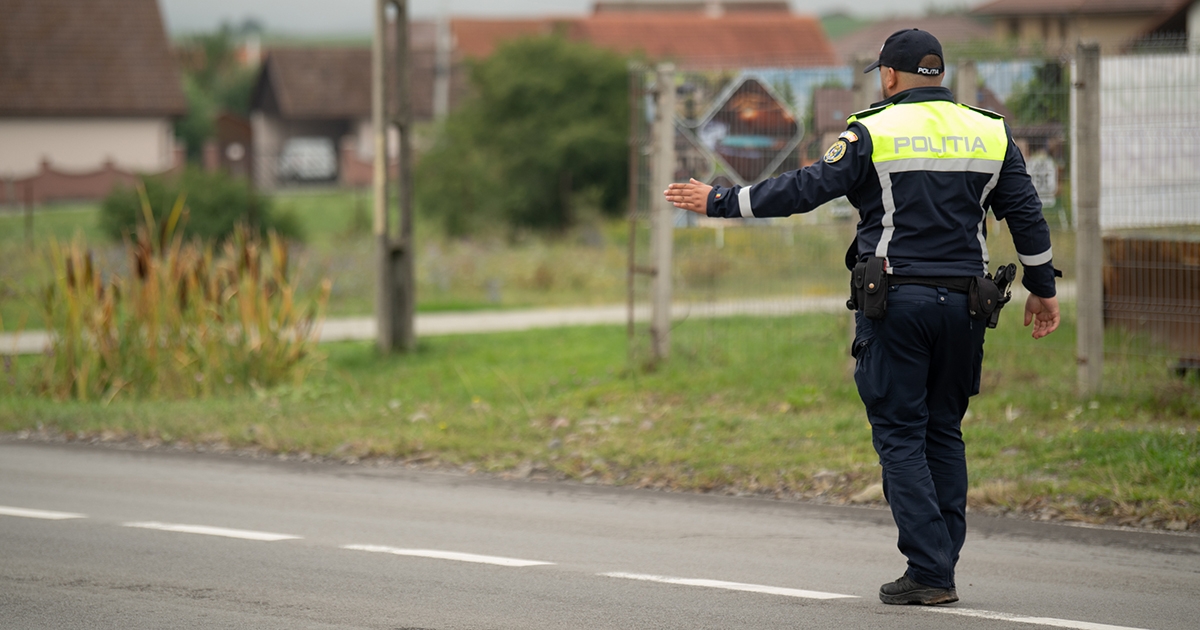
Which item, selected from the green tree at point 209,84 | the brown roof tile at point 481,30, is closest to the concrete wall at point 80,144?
the green tree at point 209,84

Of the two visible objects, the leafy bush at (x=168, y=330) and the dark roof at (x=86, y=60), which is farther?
the dark roof at (x=86, y=60)

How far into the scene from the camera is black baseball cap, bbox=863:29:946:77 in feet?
16.8

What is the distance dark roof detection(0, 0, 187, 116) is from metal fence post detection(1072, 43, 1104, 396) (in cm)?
4235

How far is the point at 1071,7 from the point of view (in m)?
31.6

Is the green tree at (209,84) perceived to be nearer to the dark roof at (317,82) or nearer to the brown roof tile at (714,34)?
the dark roof at (317,82)

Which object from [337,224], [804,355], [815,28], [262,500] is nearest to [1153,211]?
[804,355]

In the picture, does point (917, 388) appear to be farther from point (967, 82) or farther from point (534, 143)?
point (534, 143)

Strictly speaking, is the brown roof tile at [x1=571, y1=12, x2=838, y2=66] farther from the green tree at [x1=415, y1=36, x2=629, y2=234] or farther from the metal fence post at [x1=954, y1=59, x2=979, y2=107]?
the metal fence post at [x1=954, y1=59, x2=979, y2=107]

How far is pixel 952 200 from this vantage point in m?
5.06

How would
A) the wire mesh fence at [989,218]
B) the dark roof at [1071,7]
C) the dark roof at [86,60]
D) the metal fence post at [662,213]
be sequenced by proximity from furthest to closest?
the dark roof at [86,60] < the dark roof at [1071,7] < the metal fence post at [662,213] < the wire mesh fence at [989,218]

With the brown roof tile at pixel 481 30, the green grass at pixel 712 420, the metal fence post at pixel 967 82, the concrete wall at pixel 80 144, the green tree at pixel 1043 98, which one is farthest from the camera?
the brown roof tile at pixel 481 30

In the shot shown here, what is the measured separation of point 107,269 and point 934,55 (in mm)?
14688

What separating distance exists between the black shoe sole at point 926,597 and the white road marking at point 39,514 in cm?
427

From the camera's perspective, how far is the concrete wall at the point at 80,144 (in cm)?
4588
